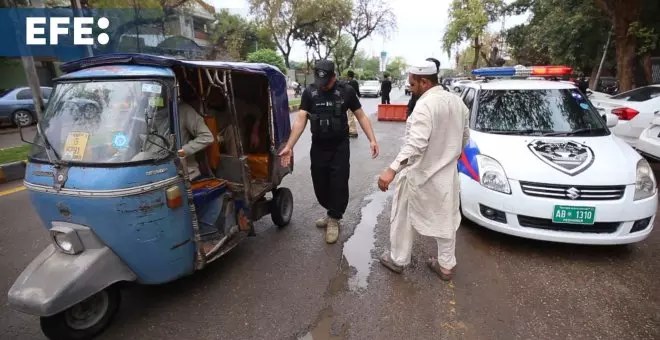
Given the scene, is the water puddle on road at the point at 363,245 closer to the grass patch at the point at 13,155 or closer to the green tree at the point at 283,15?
the grass patch at the point at 13,155

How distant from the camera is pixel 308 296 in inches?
118

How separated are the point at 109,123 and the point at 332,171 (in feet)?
6.99

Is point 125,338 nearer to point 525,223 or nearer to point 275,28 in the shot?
point 525,223

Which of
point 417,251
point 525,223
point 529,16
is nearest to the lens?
point 525,223

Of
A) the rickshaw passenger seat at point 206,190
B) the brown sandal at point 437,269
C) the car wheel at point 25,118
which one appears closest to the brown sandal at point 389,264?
the brown sandal at point 437,269

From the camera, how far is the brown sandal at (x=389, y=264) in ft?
10.9

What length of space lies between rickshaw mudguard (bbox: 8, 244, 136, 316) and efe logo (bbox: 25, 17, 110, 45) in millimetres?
9832

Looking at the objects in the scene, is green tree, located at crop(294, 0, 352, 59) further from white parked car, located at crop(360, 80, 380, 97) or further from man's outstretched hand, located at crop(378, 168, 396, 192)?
man's outstretched hand, located at crop(378, 168, 396, 192)

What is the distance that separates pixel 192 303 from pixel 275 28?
32.0 m

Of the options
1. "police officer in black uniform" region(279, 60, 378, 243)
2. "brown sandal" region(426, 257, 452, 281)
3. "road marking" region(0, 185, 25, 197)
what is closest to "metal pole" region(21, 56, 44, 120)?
"road marking" region(0, 185, 25, 197)

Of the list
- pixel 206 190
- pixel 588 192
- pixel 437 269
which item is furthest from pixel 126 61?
pixel 588 192

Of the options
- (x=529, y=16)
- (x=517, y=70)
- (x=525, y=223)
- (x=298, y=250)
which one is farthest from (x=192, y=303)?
(x=529, y=16)

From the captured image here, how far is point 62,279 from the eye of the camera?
2232 mm

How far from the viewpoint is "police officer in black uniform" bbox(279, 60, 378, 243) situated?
3760 millimetres
